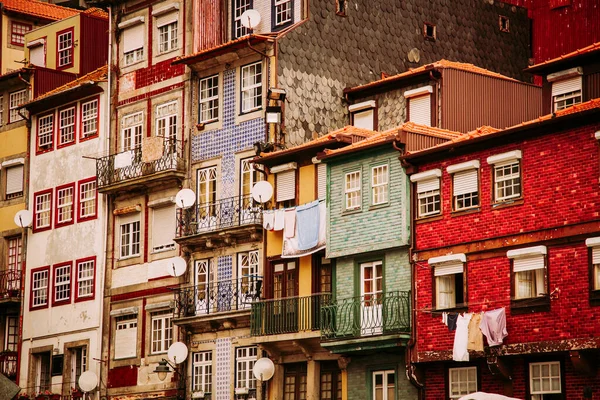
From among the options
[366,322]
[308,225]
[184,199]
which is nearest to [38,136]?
[184,199]

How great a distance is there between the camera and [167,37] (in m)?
57.2

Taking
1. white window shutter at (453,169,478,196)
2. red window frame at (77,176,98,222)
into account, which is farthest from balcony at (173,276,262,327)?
white window shutter at (453,169,478,196)

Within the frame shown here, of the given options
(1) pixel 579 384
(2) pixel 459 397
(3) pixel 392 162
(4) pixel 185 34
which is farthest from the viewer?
(4) pixel 185 34

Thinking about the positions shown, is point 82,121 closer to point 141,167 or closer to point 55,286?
point 141,167

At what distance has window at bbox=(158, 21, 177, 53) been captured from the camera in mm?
56844

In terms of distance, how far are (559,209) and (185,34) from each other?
21.0 m

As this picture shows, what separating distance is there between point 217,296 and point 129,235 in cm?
660

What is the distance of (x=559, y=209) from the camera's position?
3975cm

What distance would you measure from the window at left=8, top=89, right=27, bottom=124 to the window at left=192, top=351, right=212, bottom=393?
1667cm

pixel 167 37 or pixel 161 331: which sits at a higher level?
pixel 167 37

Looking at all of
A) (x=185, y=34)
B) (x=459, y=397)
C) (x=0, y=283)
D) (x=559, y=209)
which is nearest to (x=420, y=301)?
(x=459, y=397)

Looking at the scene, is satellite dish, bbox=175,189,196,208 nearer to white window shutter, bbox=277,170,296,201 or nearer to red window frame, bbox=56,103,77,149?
white window shutter, bbox=277,170,296,201

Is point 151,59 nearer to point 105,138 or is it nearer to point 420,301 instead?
point 105,138

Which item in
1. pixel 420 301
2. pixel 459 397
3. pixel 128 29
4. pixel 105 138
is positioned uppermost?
pixel 128 29
